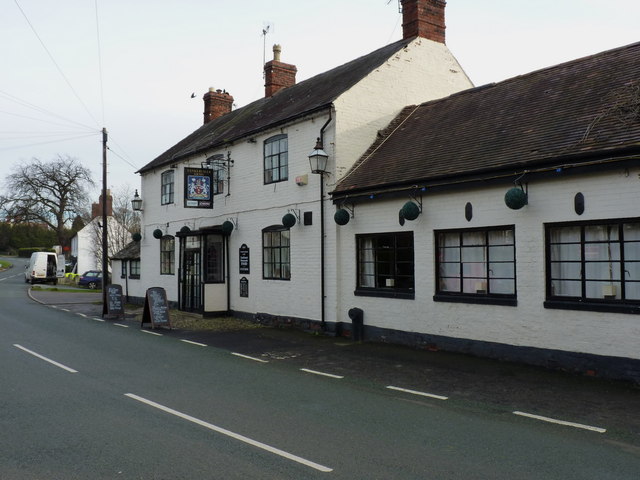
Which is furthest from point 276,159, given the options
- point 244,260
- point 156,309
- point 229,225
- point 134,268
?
point 134,268

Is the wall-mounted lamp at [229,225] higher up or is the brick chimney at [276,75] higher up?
the brick chimney at [276,75]

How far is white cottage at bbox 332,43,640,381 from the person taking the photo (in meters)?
8.92

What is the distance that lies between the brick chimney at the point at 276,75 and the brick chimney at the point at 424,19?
739 cm

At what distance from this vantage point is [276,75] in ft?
75.6

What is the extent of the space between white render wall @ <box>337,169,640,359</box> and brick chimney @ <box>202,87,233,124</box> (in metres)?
16.2

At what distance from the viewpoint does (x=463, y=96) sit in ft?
48.4

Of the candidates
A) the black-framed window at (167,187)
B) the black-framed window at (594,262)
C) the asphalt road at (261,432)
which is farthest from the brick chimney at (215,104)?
the black-framed window at (594,262)

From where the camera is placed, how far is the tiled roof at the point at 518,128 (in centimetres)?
955

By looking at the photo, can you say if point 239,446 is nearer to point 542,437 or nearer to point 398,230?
point 542,437

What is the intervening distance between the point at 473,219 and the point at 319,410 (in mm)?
5611

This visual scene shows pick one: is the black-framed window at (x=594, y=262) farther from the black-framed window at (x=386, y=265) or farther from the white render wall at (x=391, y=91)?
the white render wall at (x=391, y=91)

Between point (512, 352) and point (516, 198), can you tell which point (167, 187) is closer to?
point (516, 198)

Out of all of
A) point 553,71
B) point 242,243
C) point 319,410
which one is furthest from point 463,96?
point 319,410

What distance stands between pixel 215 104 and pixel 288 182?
13.4 metres
